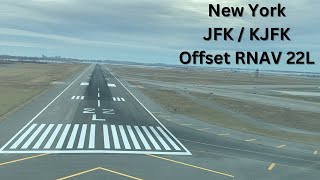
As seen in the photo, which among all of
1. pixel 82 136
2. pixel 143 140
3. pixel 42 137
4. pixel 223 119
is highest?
pixel 42 137

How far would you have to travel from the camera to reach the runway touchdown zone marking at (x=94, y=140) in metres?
26.0

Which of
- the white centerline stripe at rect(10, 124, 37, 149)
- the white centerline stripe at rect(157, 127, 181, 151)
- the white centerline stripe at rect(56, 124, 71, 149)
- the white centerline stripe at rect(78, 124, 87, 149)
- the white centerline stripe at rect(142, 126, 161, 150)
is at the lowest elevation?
the white centerline stripe at rect(157, 127, 181, 151)

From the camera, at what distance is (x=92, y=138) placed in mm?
29453

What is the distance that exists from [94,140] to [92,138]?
2.37 ft

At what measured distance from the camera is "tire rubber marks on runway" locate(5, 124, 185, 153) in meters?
26.8

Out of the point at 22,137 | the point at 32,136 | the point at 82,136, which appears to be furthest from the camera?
the point at 82,136

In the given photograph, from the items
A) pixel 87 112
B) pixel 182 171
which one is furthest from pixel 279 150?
pixel 87 112

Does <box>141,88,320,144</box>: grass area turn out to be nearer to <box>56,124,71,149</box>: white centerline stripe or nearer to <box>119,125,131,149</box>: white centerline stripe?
<box>119,125,131,149</box>: white centerline stripe

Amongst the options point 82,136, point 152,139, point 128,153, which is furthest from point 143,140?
point 82,136

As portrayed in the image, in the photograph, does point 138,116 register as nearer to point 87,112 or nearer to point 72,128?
point 87,112

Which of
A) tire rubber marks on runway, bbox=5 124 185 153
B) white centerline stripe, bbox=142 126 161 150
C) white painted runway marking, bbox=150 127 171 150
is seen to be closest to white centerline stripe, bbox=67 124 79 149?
tire rubber marks on runway, bbox=5 124 185 153

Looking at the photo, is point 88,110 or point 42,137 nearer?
point 42,137

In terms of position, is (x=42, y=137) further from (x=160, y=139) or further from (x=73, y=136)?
(x=160, y=139)

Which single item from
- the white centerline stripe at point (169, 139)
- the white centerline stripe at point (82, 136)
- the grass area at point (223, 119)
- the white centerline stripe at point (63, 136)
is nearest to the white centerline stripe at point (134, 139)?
the white centerline stripe at point (169, 139)
